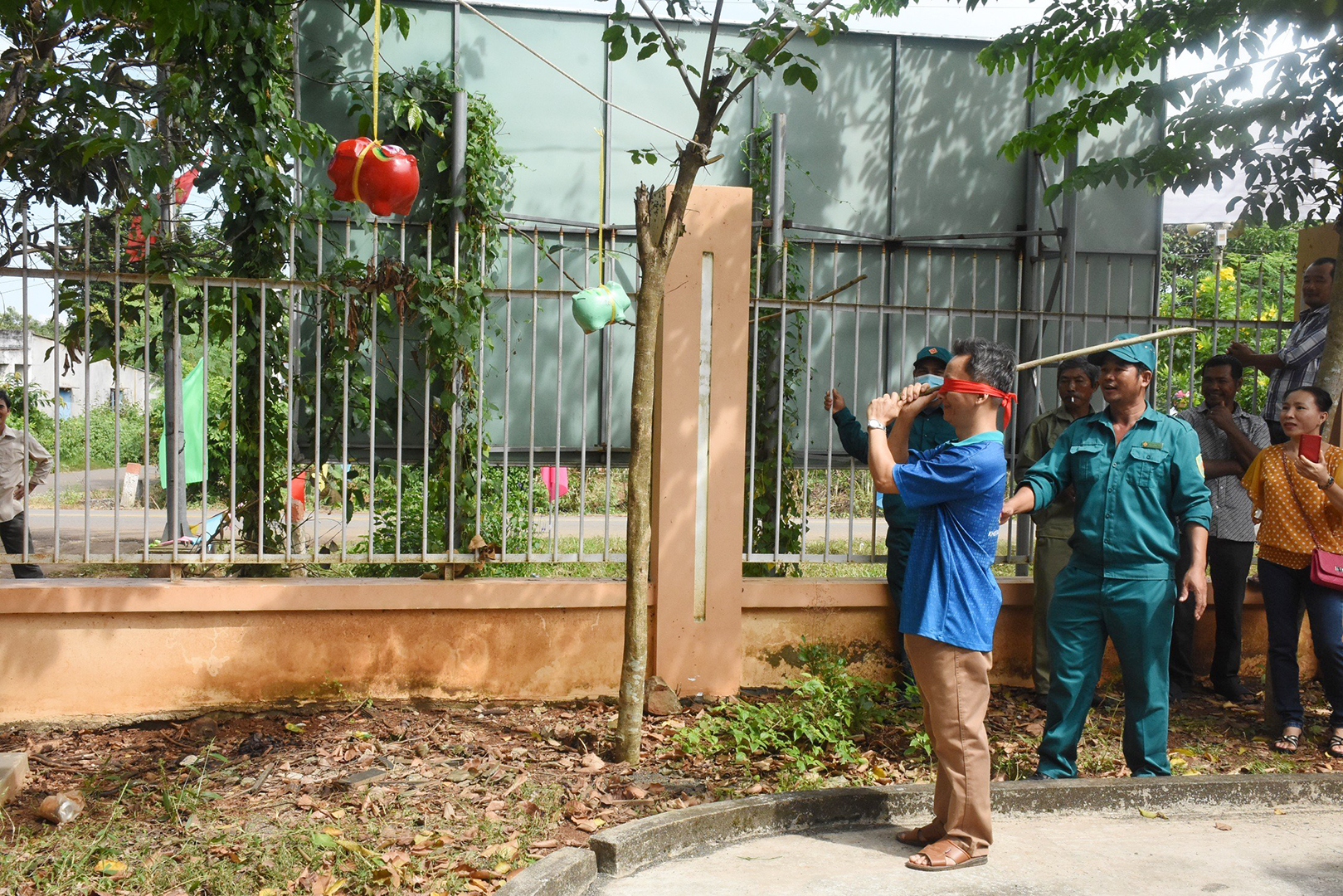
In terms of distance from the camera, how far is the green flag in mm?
5168

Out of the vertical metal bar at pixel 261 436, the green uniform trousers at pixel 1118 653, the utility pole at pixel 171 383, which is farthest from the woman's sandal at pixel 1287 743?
the utility pole at pixel 171 383

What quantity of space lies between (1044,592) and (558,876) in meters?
3.28

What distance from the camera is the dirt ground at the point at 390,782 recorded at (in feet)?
10.8

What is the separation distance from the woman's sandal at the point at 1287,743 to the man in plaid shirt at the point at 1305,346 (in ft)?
5.25

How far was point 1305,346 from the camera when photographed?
5.58 meters

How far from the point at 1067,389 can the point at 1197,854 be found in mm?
2363

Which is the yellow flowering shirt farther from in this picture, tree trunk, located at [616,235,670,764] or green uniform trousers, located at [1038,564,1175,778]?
tree trunk, located at [616,235,670,764]

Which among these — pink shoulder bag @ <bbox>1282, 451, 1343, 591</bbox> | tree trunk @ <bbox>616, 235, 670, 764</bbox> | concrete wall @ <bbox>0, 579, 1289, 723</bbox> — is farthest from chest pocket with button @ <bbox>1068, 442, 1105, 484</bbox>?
tree trunk @ <bbox>616, 235, 670, 764</bbox>

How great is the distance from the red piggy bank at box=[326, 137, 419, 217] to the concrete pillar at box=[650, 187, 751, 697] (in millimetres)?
1428

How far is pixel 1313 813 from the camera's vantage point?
4.04 meters

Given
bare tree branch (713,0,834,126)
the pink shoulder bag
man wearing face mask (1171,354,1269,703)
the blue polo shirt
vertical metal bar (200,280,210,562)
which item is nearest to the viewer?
the blue polo shirt

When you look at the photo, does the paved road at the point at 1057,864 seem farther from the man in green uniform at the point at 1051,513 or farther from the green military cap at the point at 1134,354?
the green military cap at the point at 1134,354

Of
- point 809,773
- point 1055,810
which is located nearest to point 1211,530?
point 1055,810

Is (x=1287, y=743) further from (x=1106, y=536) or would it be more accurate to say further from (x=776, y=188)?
(x=776, y=188)
